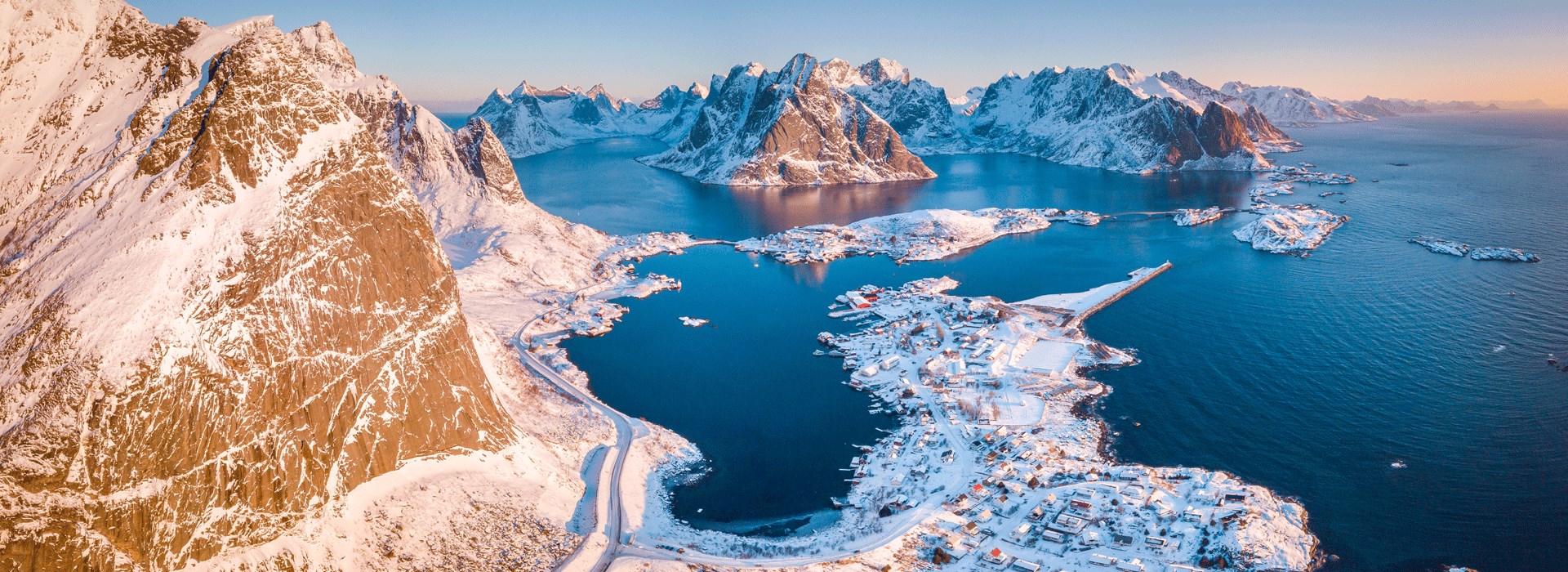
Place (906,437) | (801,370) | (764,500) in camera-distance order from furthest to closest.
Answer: (801,370), (906,437), (764,500)

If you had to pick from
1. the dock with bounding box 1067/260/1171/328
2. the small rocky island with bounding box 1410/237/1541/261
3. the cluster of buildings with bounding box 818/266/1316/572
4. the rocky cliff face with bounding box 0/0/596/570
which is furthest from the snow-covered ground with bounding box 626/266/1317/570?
the small rocky island with bounding box 1410/237/1541/261

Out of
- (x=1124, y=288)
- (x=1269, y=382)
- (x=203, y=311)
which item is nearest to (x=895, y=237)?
(x=1124, y=288)

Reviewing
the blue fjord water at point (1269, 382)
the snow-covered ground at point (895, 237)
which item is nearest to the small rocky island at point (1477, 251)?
the blue fjord water at point (1269, 382)

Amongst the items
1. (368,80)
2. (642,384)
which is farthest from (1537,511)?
(368,80)

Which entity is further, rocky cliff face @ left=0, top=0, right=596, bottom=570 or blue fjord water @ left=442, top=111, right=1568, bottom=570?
blue fjord water @ left=442, top=111, right=1568, bottom=570

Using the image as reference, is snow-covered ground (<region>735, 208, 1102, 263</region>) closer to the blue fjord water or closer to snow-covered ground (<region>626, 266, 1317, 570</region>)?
the blue fjord water

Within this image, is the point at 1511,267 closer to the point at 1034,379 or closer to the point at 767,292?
the point at 1034,379

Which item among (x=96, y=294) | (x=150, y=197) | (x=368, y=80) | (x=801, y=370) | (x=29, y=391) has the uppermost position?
(x=368, y=80)
